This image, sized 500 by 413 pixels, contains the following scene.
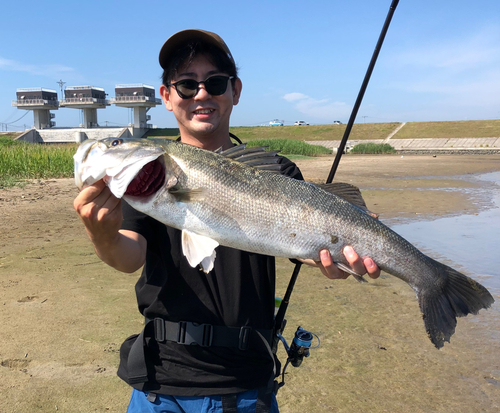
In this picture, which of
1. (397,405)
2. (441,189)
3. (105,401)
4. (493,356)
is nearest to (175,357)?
(105,401)

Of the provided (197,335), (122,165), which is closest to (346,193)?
(197,335)

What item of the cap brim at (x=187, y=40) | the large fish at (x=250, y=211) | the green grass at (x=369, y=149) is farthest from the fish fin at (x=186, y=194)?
the green grass at (x=369, y=149)

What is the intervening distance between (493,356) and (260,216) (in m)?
3.68

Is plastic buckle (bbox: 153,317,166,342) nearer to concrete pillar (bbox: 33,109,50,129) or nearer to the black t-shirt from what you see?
the black t-shirt

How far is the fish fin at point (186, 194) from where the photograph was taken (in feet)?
7.29

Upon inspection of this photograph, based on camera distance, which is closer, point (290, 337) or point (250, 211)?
point (250, 211)

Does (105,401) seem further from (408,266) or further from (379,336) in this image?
(379,336)

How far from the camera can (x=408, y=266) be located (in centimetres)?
249

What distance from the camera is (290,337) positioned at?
15.8 ft

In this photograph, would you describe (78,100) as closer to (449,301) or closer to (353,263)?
(353,263)

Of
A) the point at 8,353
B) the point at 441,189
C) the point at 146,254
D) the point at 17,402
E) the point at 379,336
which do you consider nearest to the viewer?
the point at 146,254

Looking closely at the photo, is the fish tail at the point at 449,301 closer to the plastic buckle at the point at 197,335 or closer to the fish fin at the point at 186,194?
the plastic buckle at the point at 197,335

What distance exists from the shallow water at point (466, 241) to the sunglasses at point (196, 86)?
18.4 ft

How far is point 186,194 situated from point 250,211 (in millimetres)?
378
